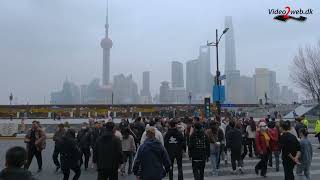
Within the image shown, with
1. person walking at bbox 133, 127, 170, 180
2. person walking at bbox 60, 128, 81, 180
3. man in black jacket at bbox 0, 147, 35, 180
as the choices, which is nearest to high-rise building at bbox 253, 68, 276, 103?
person walking at bbox 60, 128, 81, 180

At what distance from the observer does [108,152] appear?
8.28 meters

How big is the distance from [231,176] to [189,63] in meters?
134

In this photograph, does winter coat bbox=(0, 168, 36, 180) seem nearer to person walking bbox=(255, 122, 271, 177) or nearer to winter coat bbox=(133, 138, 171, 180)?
winter coat bbox=(133, 138, 171, 180)

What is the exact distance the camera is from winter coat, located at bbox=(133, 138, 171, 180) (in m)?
6.73

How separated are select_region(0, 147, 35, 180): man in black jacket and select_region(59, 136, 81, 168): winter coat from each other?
5.39 meters

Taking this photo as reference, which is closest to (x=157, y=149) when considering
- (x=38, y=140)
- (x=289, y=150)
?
(x=289, y=150)

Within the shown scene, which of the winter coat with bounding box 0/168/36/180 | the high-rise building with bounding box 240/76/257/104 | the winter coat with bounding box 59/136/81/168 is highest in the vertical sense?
the high-rise building with bounding box 240/76/257/104

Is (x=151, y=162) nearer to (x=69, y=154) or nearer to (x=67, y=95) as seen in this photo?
(x=69, y=154)

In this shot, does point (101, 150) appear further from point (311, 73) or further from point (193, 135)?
point (311, 73)

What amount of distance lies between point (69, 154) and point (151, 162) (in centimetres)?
386

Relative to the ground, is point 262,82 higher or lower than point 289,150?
higher

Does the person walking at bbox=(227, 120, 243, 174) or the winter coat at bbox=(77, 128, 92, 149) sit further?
the winter coat at bbox=(77, 128, 92, 149)

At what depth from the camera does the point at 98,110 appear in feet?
188

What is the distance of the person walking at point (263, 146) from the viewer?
1207 cm
